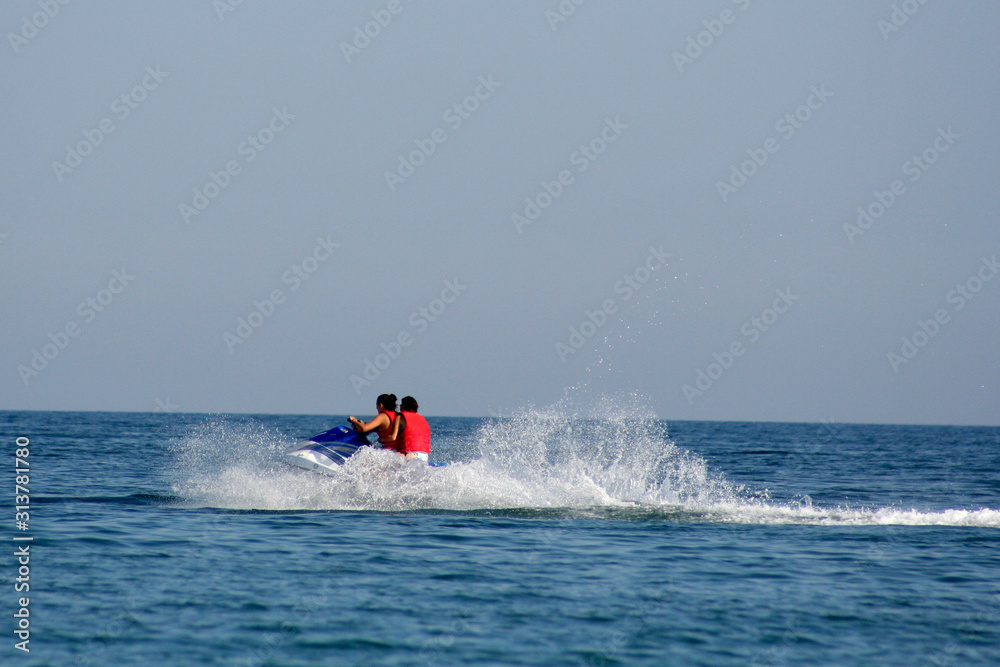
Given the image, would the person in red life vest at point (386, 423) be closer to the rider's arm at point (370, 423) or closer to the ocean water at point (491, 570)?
the rider's arm at point (370, 423)

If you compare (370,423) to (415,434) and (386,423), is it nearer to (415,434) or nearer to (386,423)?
(386,423)

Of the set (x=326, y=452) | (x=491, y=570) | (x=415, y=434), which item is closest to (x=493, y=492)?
(x=415, y=434)

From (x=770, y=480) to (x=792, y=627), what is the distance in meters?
15.5

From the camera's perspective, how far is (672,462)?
94.3 ft

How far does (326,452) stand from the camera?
1399 cm

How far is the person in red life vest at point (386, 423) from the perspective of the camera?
46.1ft

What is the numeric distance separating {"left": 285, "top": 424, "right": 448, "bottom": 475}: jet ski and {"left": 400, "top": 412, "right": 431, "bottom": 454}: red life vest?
1.87ft

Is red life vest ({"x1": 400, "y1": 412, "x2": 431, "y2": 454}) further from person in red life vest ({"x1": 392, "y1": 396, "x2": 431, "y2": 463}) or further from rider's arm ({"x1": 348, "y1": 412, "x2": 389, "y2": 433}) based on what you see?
rider's arm ({"x1": 348, "y1": 412, "x2": 389, "y2": 433})

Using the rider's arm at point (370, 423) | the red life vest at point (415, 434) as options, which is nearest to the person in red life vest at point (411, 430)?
the red life vest at point (415, 434)

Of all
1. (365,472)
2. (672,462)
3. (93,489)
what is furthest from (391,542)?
(672,462)

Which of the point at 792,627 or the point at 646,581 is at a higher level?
the point at 646,581

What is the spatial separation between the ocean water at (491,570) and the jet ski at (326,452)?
0.19m

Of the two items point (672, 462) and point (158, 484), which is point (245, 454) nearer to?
point (158, 484)

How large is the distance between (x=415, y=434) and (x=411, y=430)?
93mm
